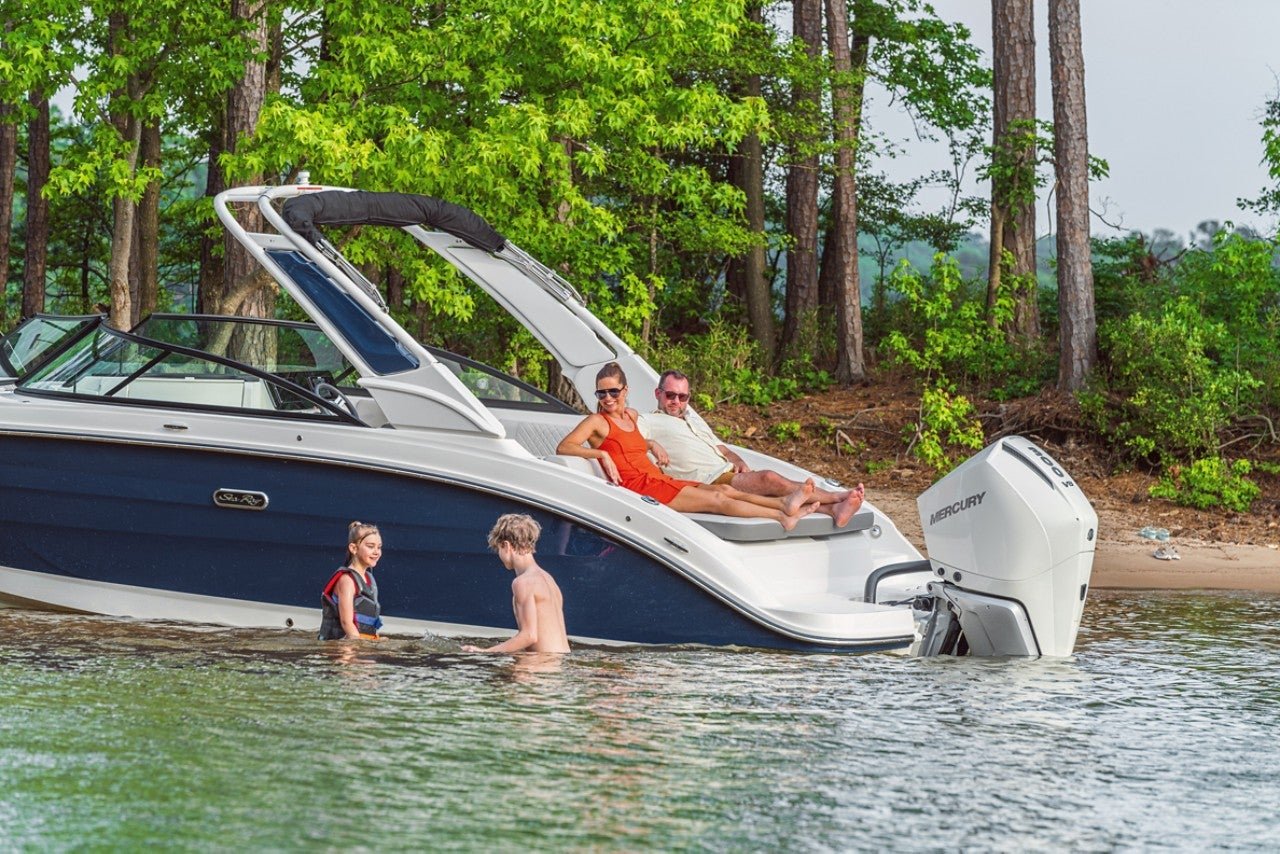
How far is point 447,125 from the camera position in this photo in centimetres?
1437

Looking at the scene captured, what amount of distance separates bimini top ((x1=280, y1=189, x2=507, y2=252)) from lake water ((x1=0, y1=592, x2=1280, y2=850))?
2.01m

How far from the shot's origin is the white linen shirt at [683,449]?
853 centimetres

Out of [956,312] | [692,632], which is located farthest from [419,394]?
[956,312]

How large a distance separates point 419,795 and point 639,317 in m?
10.1

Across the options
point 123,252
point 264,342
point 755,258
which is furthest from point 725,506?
point 755,258

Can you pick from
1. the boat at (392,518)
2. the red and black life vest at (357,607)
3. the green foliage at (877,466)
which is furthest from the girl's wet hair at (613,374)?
the green foliage at (877,466)

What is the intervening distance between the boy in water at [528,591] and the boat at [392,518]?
0.13 m

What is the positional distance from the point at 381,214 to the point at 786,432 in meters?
7.99

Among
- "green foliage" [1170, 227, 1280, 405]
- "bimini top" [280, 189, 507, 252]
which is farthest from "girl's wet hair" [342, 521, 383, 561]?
"green foliage" [1170, 227, 1280, 405]

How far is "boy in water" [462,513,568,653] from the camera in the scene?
716cm

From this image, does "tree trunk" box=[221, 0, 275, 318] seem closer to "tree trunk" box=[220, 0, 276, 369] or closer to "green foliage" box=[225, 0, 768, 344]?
"tree trunk" box=[220, 0, 276, 369]

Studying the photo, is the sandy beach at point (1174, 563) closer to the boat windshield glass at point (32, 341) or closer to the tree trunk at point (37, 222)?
the boat windshield glass at point (32, 341)

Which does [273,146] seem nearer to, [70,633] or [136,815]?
[70,633]

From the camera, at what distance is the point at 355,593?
738 cm
